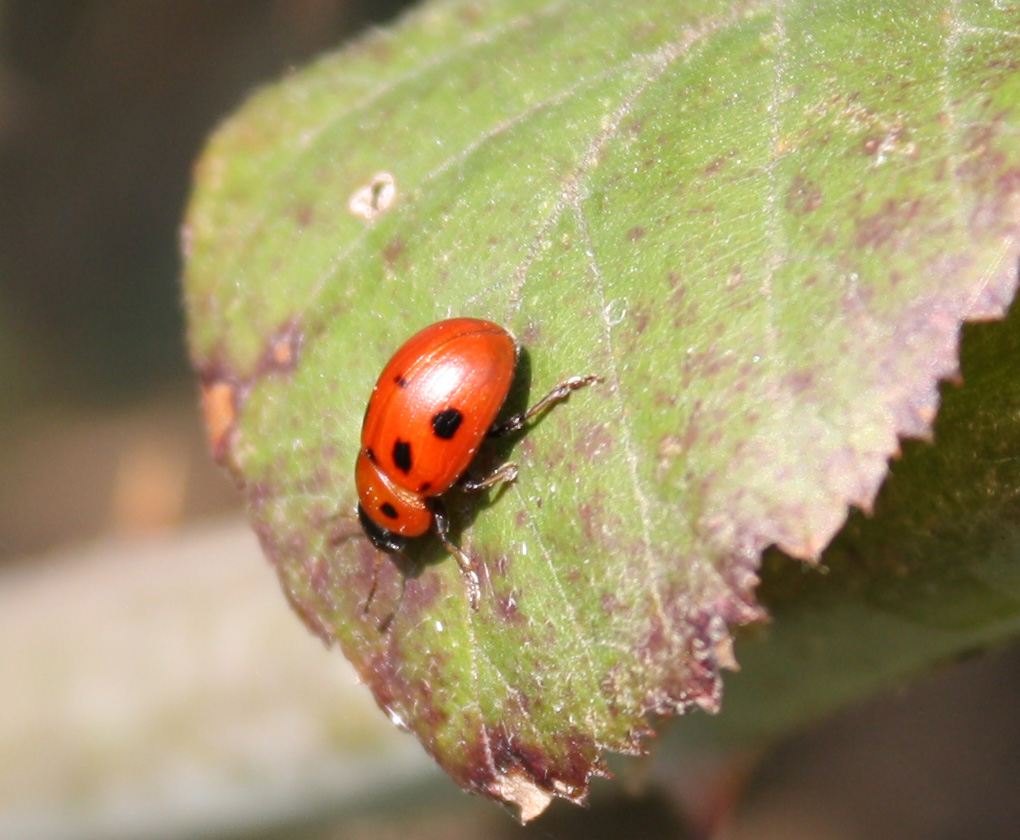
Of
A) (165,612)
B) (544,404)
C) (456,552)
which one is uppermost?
(544,404)

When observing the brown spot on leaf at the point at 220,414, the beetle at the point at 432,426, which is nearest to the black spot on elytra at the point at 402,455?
the beetle at the point at 432,426

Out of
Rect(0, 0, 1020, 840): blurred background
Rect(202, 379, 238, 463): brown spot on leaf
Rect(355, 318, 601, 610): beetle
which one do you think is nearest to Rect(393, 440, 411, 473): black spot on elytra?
Rect(355, 318, 601, 610): beetle

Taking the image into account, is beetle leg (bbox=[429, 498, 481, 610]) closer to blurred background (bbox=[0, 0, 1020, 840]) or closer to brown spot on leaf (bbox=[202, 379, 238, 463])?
brown spot on leaf (bbox=[202, 379, 238, 463])

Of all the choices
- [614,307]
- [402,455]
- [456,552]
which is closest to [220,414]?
[402,455]

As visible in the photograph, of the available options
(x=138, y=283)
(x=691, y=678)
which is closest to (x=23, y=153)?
(x=138, y=283)

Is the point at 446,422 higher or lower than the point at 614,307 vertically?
lower

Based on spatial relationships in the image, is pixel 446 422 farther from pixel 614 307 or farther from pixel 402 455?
pixel 614 307
